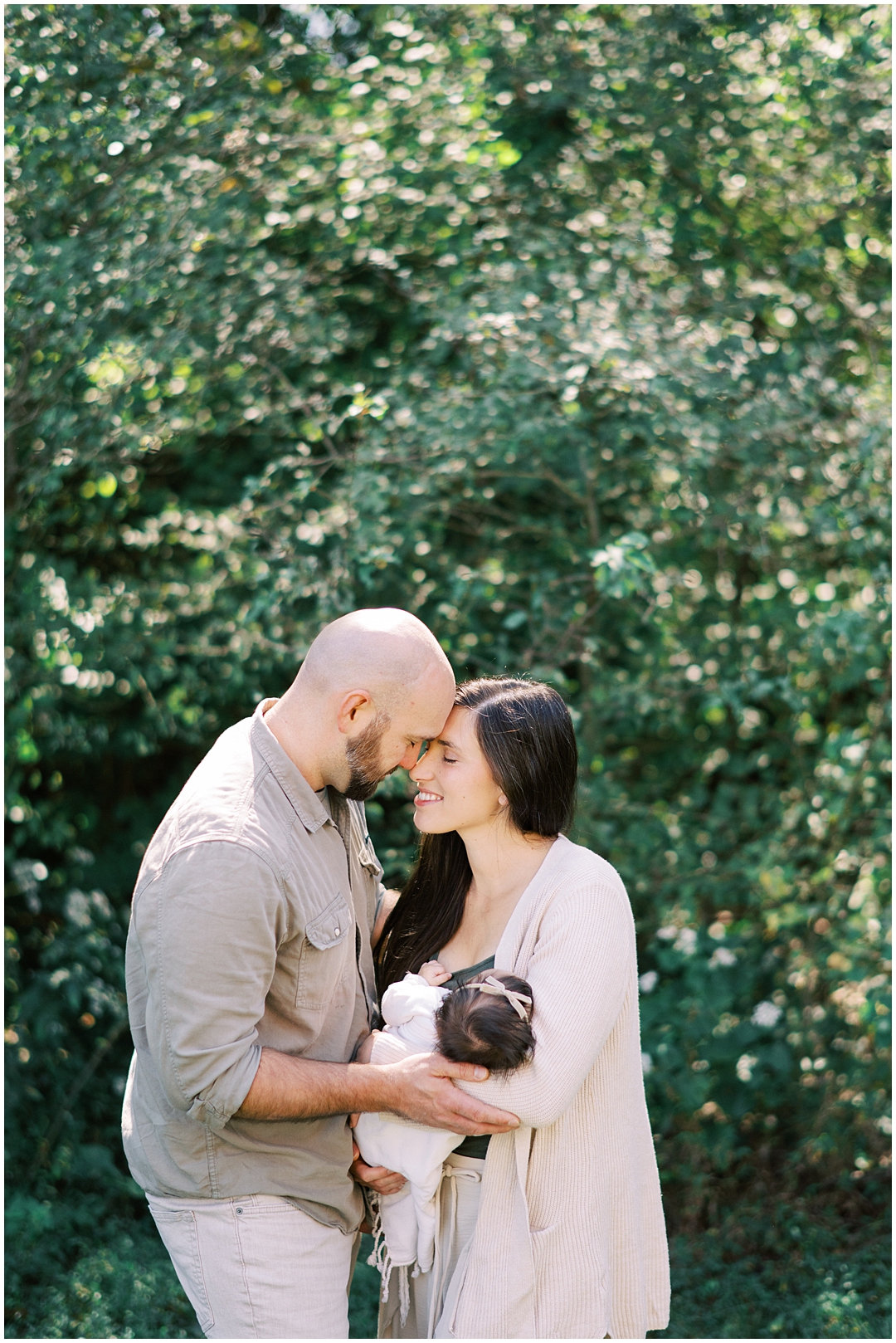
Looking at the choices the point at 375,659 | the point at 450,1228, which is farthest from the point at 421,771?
the point at 450,1228

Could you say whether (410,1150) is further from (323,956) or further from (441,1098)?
(323,956)

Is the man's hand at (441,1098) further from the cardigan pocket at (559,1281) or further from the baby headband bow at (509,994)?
the cardigan pocket at (559,1281)

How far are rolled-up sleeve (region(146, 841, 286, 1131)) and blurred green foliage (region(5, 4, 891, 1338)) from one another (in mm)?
1542

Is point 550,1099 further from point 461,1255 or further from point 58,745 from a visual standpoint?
point 58,745

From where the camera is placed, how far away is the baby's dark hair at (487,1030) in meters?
2.15

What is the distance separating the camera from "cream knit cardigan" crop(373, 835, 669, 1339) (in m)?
2.20

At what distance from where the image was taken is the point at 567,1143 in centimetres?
230

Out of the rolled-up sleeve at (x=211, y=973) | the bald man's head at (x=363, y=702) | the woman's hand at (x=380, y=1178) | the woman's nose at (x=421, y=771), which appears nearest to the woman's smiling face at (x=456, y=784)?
the woman's nose at (x=421, y=771)

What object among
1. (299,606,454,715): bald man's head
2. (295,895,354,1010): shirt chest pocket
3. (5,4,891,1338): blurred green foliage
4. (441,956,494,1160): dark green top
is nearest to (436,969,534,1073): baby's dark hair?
(441,956,494,1160): dark green top

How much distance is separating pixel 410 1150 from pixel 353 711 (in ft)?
2.85

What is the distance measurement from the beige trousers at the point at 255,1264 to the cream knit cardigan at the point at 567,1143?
280 mm

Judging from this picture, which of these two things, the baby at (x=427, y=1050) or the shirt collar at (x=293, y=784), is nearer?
the baby at (x=427, y=1050)

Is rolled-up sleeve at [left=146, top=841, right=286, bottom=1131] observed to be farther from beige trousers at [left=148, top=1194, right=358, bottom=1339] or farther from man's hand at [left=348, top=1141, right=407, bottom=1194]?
man's hand at [left=348, top=1141, right=407, bottom=1194]

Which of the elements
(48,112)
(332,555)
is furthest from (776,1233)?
(48,112)
